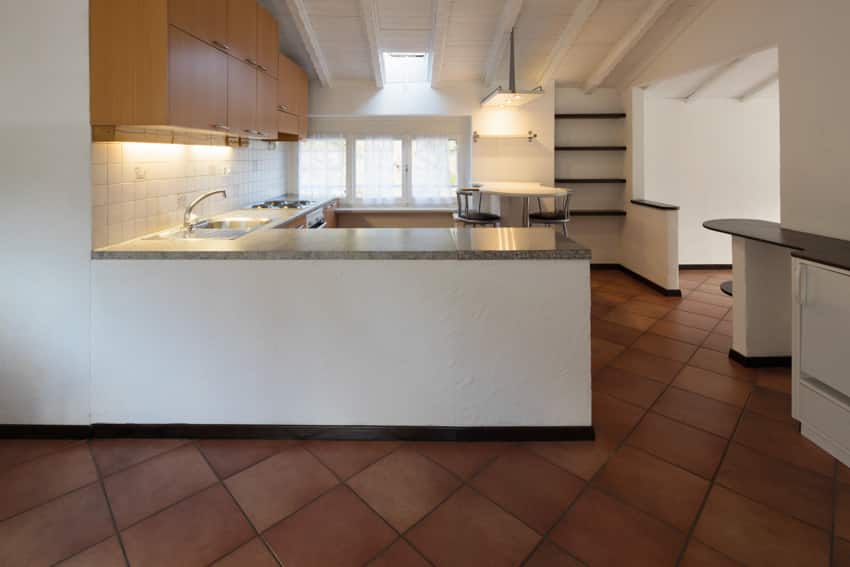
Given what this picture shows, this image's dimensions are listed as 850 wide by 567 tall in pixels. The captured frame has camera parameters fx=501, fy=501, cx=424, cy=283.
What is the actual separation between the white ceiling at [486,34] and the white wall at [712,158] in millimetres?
828

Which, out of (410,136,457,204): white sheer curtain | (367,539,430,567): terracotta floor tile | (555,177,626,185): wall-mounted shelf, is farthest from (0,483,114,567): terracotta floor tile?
(555,177,626,185): wall-mounted shelf

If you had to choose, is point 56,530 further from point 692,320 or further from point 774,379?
point 692,320

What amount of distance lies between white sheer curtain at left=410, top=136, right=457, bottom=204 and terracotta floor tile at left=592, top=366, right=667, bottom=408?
369 centimetres

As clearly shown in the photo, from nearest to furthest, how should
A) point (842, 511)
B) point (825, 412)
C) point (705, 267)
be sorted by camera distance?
point (842, 511)
point (825, 412)
point (705, 267)

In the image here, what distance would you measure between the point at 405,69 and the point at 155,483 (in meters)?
5.11

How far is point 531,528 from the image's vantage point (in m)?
1.70

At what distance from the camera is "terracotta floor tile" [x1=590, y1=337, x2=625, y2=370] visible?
Answer: 126 inches

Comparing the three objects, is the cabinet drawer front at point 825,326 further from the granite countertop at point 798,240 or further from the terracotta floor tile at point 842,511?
the terracotta floor tile at point 842,511

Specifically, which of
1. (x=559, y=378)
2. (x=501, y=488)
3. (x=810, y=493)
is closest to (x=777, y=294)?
(x=810, y=493)

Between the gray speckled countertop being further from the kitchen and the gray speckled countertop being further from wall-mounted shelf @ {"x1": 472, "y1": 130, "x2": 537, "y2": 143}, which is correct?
wall-mounted shelf @ {"x1": 472, "y1": 130, "x2": 537, "y2": 143}

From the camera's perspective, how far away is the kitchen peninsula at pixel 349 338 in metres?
2.18

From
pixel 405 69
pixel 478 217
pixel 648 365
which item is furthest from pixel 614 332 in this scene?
pixel 405 69

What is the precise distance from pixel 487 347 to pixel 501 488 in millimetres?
581

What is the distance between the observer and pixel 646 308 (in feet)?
14.8
